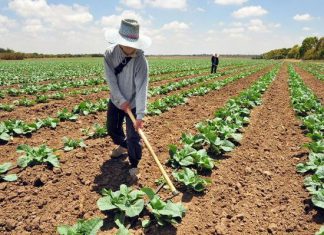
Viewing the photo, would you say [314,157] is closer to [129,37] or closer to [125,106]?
[125,106]

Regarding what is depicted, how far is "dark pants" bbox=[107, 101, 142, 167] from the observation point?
194 inches

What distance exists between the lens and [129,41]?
4.28 m

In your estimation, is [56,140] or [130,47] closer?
[130,47]

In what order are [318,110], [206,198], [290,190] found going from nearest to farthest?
1. [206,198]
2. [290,190]
3. [318,110]

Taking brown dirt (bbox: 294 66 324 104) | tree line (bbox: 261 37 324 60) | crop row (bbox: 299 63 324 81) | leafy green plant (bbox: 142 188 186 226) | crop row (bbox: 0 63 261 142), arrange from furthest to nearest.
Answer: tree line (bbox: 261 37 324 60) → crop row (bbox: 299 63 324 81) → brown dirt (bbox: 294 66 324 104) → crop row (bbox: 0 63 261 142) → leafy green plant (bbox: 142 188 186 226)

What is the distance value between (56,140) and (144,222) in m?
3.77

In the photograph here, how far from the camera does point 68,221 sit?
4.10 m

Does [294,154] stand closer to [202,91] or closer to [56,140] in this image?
[56,140]

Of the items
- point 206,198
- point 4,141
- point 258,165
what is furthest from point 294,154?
point 4,141

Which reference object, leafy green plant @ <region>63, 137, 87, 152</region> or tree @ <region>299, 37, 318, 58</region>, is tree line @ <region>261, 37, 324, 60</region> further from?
leafy green plant @ <region>63, 137, 87, 152</region>

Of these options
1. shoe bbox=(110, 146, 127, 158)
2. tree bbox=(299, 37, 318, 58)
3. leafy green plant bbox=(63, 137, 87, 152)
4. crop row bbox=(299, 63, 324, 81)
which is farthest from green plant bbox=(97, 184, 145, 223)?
tree bbox=(299, 37, 318, 58)

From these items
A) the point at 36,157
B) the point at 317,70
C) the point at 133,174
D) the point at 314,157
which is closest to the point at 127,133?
the point at 133,174

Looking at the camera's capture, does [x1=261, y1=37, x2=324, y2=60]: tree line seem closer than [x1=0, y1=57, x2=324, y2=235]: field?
No

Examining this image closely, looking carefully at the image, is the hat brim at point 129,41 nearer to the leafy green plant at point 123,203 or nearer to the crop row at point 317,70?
the leafy green plant at point 123,203
